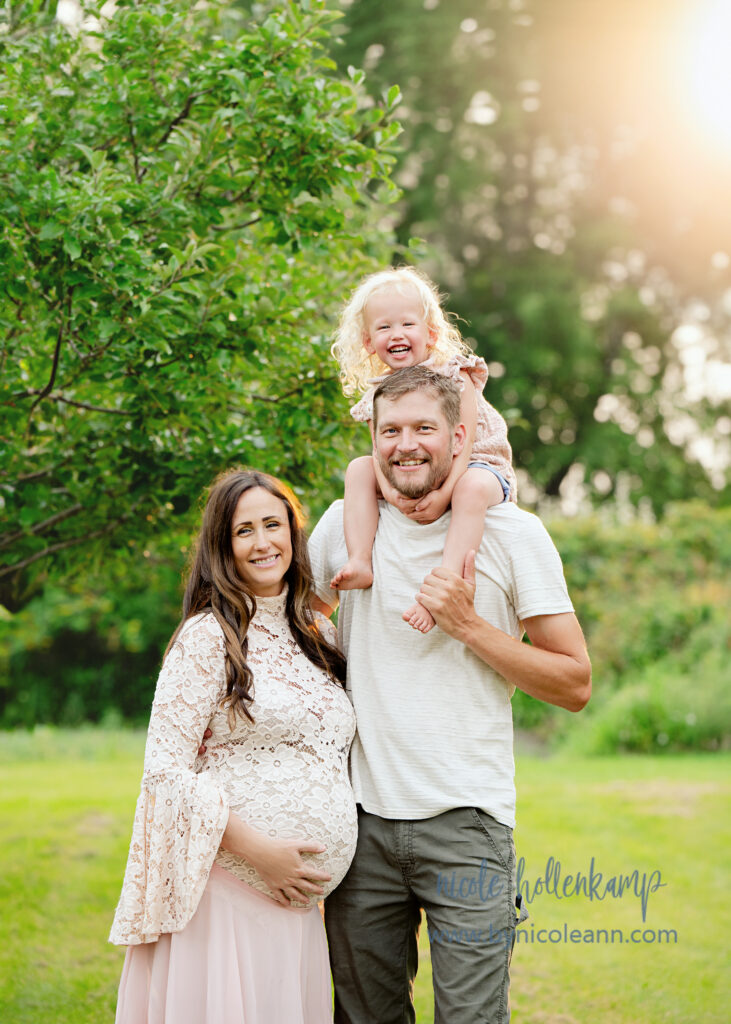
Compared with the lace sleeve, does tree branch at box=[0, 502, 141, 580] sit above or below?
above

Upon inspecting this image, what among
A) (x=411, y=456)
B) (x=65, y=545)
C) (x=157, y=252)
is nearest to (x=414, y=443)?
(x=411, y=456)

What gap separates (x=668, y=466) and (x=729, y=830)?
9432 millimetres

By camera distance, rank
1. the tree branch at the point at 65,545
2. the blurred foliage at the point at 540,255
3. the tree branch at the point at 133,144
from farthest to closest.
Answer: the blurred foliage at the point at 540,255
the tree branch at the point at 65,545
the tree branch at the point at 133,144

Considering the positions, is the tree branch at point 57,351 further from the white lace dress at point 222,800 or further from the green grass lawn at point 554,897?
the green grass lawn at point 554,897

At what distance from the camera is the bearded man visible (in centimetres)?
240

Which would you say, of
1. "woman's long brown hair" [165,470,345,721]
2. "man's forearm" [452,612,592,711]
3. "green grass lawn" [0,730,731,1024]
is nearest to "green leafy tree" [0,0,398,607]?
"woman's long brown hair" [165,470,345,721]

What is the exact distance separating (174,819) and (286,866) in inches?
11.4

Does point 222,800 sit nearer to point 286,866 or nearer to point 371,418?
point 286,866

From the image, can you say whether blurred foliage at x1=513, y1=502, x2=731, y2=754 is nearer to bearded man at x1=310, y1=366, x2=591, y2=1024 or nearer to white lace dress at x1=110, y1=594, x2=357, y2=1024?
bearded man at x1=310, y1=366, x2=591, y2=1024

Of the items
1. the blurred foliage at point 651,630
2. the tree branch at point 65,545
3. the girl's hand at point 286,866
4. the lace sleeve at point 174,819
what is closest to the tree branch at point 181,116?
the tree branch at point 65,545

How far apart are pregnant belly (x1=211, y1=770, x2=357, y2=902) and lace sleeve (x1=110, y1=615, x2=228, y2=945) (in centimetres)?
11

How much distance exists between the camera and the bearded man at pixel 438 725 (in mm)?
2402

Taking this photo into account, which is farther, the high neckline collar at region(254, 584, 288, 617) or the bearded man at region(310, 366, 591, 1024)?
the high neckline collar at region(254, 584, 288, 617)

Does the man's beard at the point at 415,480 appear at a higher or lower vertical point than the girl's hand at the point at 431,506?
higher
